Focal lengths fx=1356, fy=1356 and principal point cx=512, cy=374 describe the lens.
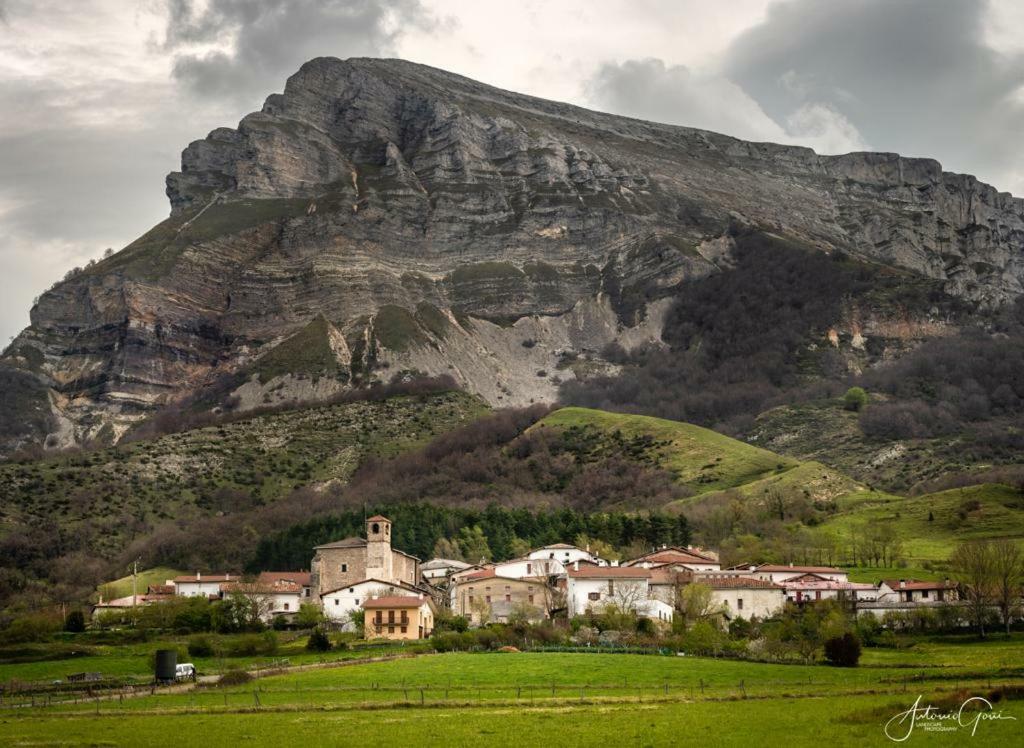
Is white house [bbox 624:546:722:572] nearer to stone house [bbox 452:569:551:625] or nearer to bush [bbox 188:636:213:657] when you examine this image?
stone house [bbox 452:569:551:625]

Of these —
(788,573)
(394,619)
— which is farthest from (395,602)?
(788,573)

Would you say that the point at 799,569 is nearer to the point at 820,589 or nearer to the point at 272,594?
the point at 820,589

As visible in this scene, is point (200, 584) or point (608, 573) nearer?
point (608, 573)

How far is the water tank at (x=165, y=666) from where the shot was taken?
68.2 m

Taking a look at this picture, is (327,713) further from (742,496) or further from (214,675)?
(742,496)

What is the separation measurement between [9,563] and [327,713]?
114866 mm

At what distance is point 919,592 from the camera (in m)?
103

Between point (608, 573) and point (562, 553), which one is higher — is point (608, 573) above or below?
below

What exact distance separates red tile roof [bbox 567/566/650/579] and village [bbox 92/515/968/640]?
0.25 ft

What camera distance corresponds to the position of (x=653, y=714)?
2095 inches

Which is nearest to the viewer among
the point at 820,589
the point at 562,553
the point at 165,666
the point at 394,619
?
the point at 165,666

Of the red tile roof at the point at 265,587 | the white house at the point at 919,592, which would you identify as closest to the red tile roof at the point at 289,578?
the red tile roof at the point at 265,587

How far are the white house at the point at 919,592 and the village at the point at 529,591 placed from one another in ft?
0.28

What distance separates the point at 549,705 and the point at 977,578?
4701 centimetres
